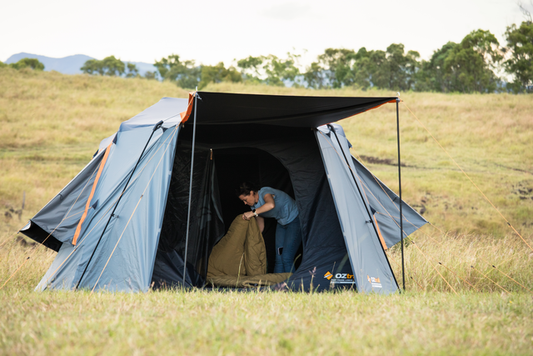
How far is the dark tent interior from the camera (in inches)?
186

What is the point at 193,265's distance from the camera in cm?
502

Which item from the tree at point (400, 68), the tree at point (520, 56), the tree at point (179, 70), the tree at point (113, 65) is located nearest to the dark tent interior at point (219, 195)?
the tree at point (520, 56)

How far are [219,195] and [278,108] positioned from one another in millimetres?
2000

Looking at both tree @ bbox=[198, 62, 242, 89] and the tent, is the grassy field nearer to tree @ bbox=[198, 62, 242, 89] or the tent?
the tent

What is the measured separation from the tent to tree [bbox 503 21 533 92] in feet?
85.9

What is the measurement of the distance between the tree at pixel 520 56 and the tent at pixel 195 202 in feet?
85.9

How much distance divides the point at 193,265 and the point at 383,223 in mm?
2593

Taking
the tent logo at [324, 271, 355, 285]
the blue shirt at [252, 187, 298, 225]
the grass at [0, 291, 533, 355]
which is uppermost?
the blue shirt at [252, 187, 298, 225]

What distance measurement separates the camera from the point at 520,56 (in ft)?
88.7

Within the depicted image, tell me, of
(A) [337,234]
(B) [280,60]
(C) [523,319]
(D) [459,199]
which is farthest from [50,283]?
(B) [280,60]

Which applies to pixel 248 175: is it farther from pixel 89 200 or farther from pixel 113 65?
pixel 113 65

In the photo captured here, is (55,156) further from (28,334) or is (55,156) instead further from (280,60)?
(280,60)

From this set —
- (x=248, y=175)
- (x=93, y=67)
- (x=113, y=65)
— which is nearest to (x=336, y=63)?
(x=113, y=65)

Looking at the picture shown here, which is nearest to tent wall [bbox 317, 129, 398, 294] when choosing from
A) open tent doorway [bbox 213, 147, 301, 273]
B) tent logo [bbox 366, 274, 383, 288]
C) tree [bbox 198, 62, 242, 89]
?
tent logo [bbox 366, 274, 383, 288]
